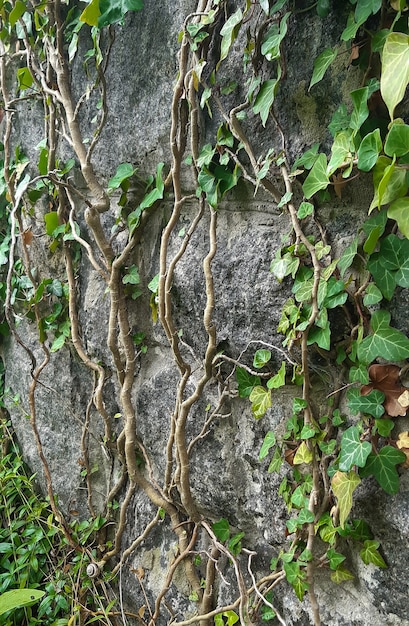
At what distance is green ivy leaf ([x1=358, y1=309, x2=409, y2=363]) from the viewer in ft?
2.37

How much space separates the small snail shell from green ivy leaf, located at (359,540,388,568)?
736 millimetres

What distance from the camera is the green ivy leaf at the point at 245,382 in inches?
37.6

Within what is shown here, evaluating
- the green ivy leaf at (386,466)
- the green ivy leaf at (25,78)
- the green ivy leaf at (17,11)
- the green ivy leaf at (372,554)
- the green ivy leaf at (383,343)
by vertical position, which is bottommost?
the green ivy leaf at (372,554)

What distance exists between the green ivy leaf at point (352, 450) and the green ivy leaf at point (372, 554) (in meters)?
0.13

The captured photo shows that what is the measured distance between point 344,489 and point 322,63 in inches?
25.4

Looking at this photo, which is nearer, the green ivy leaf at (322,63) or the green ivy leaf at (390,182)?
the green ivy leaf at (390,182)

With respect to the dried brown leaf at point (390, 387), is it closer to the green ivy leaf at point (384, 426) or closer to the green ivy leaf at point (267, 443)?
the green ivy leaf at point (384, 426)

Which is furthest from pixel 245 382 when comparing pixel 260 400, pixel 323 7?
pixel 323 7

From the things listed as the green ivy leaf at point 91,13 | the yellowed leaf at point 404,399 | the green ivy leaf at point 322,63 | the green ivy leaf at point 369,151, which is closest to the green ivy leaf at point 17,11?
the green ivy leaf at point 91,13

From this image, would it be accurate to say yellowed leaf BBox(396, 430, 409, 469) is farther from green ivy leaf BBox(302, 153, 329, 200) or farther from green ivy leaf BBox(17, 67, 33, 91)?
green ivy leaf BBox(17, 67, 33, 91)

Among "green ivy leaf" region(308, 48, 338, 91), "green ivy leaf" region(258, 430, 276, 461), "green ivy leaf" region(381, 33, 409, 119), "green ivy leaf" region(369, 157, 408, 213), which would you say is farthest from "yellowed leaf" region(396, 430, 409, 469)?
"green ivy leaf" region(308, 48, 338, 91)

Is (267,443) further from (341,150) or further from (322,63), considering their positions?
(322,63)

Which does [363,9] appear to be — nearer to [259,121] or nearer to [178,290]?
[259,121]

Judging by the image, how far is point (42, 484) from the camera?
1488 mm
